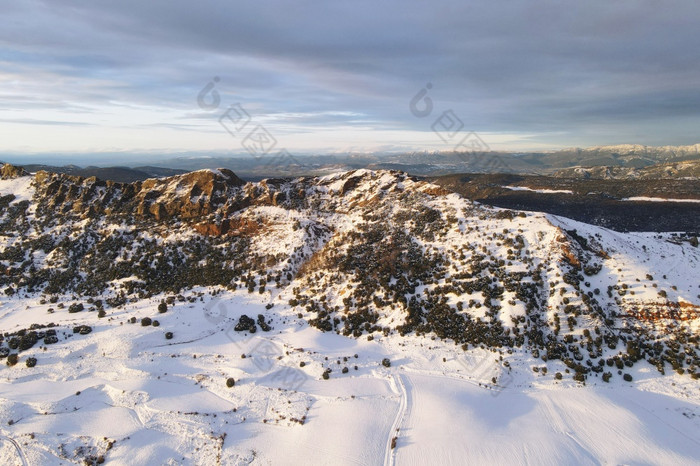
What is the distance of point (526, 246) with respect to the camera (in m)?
35.4

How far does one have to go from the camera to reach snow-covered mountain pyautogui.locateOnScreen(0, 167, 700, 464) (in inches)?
862

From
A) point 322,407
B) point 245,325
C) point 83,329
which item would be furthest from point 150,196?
point 322,407

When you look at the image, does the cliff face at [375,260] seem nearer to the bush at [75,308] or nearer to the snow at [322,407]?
the snow at [322,407]

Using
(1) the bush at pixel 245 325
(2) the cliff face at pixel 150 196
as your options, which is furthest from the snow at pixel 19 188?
(1) the bush at pixel 245 325

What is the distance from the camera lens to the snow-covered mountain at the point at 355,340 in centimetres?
2189

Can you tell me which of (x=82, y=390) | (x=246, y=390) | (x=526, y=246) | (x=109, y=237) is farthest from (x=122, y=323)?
(x=526, y=246)

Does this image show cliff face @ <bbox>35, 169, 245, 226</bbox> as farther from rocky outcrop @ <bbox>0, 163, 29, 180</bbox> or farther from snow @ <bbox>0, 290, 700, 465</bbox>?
snow @ <bbox>0, 290, 700, 465</bbox>

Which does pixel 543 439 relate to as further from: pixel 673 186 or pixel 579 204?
pixel 673 186

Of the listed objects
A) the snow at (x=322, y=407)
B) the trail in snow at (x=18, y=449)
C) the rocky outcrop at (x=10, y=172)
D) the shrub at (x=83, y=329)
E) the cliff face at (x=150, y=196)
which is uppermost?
the rocky outcrop at (x=10, y=172)

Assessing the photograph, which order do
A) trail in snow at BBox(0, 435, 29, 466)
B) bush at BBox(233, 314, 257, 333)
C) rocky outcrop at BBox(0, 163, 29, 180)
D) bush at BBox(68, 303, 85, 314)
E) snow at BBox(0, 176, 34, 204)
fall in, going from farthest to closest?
rocky outcrop at BBox(0, 163, 29, 180) < snow at BBox(0, 176, 34, 204) < bush at BBox(68, 303, 85, 314) < bush at BBox(233, 314, 257, 333) < trail in snow at BBox(0, 435, 29, 466)

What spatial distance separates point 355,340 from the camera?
31.7 meters

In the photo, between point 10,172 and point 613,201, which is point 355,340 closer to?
point 10,172

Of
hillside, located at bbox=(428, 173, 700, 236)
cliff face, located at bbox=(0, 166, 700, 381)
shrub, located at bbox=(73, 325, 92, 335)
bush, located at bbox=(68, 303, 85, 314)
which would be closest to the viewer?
cliff face, located at bbox=(0, 166, 700, 381)

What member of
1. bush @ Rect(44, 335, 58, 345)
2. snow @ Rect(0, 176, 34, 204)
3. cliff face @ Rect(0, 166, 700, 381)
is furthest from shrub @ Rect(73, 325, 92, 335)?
snow @ Rect(0, 176, 34, 204)
